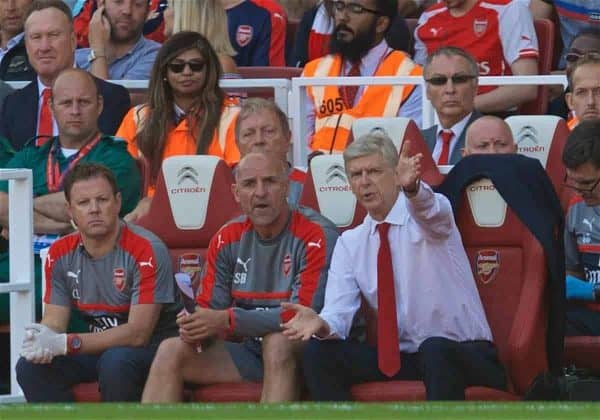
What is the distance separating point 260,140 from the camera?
9.77 meters

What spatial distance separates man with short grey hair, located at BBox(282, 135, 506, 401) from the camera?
8602 mm

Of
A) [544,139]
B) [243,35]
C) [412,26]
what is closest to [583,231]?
[544,139]

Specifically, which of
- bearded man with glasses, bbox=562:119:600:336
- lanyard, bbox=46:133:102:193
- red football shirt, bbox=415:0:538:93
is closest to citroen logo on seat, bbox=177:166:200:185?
lanyard, bbox=46:133:102:193

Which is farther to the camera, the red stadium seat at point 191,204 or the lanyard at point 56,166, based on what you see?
the lanyard at point 56,166

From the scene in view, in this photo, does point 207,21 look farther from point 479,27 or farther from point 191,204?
point 191,204

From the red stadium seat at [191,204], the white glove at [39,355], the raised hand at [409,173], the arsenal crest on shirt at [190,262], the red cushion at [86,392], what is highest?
the raised hand at [409,173]

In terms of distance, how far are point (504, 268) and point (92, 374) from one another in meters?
1.97

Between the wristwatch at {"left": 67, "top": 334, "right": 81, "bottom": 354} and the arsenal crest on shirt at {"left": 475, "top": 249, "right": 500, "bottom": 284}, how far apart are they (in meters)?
1.88

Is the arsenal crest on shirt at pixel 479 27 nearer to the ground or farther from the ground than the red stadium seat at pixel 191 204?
farther from the ground

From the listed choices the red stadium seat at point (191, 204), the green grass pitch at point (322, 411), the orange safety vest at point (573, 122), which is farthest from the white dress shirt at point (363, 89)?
the green grass pitch at point (322, 411)

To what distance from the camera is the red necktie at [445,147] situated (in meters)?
10.3

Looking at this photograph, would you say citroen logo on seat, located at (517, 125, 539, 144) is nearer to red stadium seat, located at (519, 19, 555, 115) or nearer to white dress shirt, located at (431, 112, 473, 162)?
white dress shirt, located at (431, 112, 473, 162)

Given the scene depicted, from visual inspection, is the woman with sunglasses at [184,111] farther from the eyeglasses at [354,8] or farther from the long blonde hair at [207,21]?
the eyeglasses at [354,8]

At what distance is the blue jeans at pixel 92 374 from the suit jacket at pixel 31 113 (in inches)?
86.6
